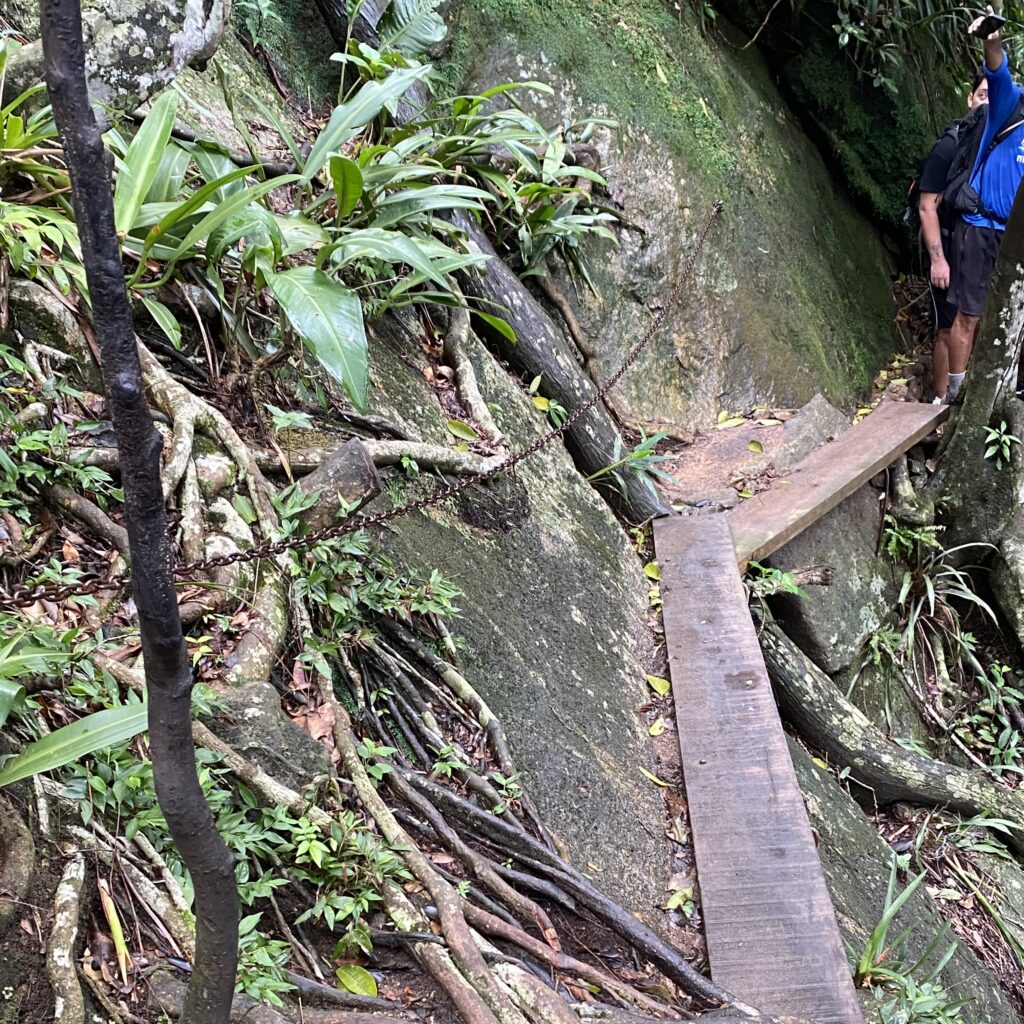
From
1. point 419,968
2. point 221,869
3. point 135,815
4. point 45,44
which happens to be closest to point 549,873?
point 419,968

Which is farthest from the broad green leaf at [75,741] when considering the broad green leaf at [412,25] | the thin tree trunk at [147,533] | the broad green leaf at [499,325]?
the broad green leaf at [412,25]

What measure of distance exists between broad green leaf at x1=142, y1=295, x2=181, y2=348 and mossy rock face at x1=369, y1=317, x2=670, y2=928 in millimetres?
804

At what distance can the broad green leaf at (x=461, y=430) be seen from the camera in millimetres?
3668

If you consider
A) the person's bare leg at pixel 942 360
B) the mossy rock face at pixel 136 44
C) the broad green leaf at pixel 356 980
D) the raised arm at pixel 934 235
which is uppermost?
the mossy rock face at pixel 136 44

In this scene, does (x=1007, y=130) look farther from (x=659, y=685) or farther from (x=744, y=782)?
(x=744, y=782)

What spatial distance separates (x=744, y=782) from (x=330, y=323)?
1.92m

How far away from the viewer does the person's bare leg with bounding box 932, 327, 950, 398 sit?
6.02 metres

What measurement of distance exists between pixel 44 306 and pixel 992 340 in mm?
4860

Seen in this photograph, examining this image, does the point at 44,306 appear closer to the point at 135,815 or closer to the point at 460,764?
the point at 135,815

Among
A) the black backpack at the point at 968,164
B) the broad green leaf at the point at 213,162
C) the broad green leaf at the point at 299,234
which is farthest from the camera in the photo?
the black backpack at the point at 968,164

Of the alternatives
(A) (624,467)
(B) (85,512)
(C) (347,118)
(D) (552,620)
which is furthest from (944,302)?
(B) (85,512)

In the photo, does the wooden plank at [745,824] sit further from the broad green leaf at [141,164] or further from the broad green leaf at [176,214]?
the broad green leaf at [141,164]

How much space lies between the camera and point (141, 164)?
266cm

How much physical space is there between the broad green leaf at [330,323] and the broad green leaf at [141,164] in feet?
1.47
